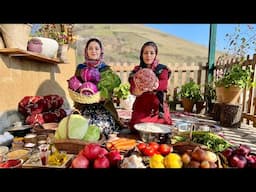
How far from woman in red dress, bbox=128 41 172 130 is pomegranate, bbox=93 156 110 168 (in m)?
0.90

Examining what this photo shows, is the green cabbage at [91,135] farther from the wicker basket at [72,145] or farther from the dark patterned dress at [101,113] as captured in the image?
the dark patterned dress at [101,113]

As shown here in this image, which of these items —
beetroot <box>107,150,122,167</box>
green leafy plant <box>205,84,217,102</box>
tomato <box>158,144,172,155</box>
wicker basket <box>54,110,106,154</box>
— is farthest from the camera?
green leafy plant <box>205,84,217,102</box>

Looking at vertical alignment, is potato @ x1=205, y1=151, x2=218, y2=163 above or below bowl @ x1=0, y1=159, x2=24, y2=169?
above

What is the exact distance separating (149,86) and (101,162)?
3.11 feet

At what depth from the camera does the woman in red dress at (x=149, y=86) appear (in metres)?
1.96

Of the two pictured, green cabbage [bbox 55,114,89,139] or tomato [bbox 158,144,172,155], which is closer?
tomato [bbox 158,144,172,155]

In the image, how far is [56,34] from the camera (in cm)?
336

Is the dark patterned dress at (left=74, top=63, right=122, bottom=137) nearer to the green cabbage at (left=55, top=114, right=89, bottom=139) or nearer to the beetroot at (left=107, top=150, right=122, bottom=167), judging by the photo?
the green cabbage at (left=55, top=114, right=89, bottom=139)

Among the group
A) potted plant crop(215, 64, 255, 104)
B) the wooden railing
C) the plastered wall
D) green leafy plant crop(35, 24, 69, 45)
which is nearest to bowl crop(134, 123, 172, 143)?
the plastered wall

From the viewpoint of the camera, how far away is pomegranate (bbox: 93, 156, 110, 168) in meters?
1.16

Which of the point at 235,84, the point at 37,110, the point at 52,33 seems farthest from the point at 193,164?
the point at 52,33
